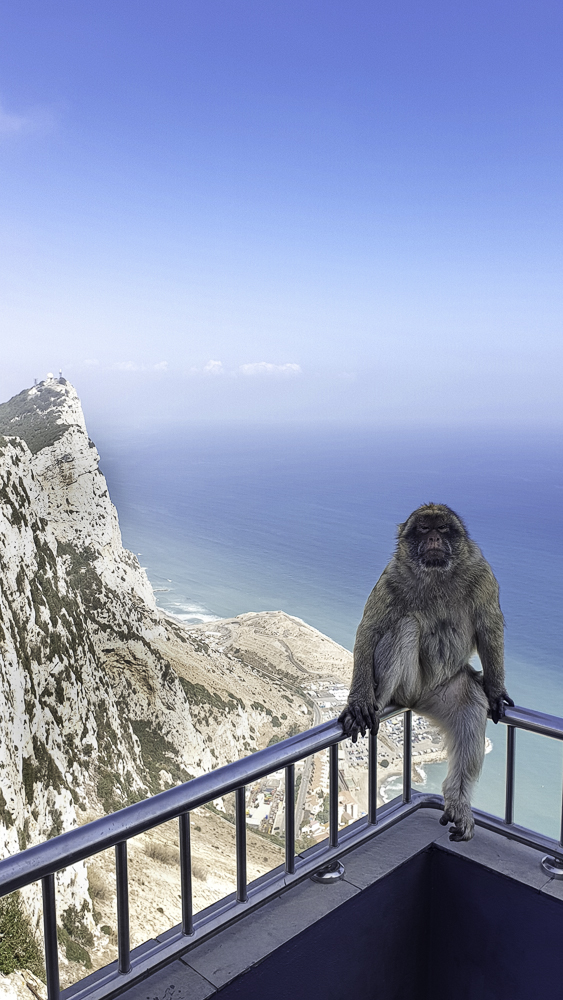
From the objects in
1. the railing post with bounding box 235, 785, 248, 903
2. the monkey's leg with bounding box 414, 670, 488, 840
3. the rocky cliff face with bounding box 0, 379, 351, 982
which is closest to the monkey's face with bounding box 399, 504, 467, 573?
the monkey's leg with bounding box 414, 670, 488, 840

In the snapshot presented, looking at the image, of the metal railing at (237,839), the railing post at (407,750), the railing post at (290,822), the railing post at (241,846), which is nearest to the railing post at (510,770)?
the metal railing at (237,839)

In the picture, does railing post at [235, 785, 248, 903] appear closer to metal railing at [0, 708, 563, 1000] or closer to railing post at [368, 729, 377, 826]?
metal railing at [0, 708, 563, 1000]

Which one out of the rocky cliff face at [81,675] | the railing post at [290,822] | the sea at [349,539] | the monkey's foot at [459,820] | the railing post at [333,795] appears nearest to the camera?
the railing post at [290,822]

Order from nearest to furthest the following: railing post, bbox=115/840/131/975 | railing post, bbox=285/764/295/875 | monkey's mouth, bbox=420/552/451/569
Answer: railing post, bbox=115/840/131/975 → railing post, bbox=285/764/295/875 → monkey's mouth, bbox=420/552/451/569

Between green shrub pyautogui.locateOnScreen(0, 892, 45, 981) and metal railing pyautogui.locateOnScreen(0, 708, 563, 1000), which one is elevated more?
metal railing pyautogui.locateOnScreen(0, 708, 563, 1000)

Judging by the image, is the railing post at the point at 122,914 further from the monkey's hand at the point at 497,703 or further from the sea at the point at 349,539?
the sea at the point at 349,539

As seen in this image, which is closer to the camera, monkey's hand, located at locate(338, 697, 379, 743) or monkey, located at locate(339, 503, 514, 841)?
monkey's hand, located at locate(338, 697, 379, 743)

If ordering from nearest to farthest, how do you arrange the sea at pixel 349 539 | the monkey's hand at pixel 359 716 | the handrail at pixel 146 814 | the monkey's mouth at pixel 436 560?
the handrail at pixel 146 814 → the monkey's hand at pixel 359 716 → the monkey's mouth at pixel 436 560 → the sea at pixel 349 539

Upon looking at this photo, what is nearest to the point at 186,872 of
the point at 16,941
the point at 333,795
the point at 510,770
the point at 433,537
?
the point at 333,795
